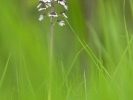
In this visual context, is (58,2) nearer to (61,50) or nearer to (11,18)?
(11,18)

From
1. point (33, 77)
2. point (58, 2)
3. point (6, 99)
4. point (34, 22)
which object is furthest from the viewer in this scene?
point (34, 22)

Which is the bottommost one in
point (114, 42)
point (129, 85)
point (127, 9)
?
point (129, 85)

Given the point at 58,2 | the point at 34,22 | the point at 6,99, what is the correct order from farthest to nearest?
the point at 34,22 → the point at 6,99 → the point at 58,2

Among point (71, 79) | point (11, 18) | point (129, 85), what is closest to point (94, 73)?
point (71, 79)

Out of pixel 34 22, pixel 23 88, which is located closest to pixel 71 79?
pixel 23 88

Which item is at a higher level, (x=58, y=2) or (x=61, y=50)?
(x=58, y=2)

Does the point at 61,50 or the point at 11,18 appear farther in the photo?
the point at 61,50
